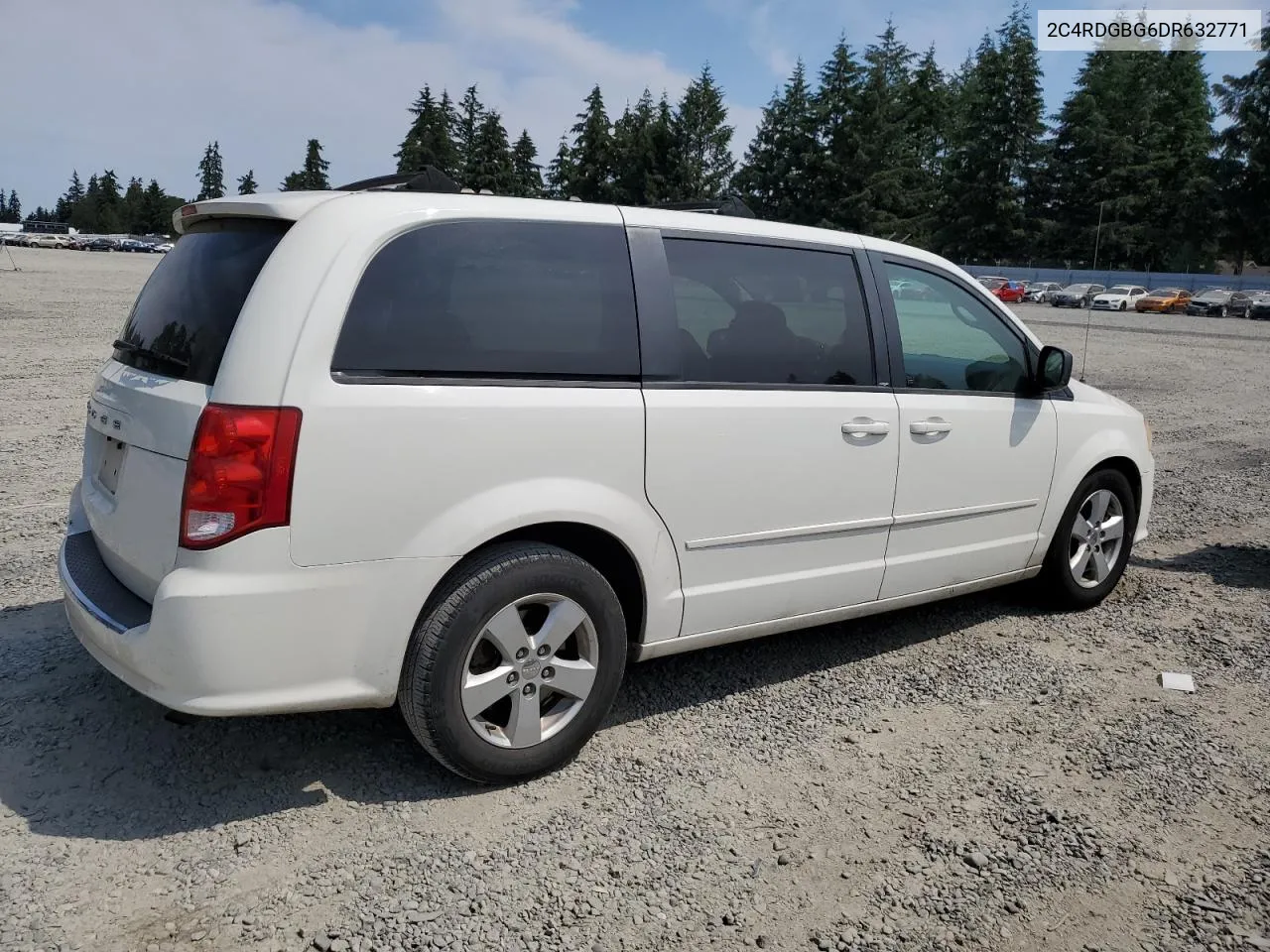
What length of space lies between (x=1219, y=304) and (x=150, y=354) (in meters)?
56.5

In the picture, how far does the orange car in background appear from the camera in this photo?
52.4m

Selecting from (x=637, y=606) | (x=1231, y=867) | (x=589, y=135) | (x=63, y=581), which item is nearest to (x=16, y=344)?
(x=63, y=581)

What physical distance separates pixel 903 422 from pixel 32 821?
3.35 metres

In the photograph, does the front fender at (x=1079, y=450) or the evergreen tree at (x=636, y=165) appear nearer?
the front fender at (x=1079, y=450)

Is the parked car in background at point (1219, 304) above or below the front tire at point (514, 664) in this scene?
above

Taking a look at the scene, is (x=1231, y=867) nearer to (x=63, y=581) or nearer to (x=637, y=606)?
(x=637, y=606)

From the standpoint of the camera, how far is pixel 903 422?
4289mm

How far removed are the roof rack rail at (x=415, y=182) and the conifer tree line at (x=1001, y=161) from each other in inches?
2818

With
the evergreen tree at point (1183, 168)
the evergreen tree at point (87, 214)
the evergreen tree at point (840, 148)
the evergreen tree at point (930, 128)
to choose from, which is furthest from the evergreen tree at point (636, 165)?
the evergreen tree at point (87, 214)

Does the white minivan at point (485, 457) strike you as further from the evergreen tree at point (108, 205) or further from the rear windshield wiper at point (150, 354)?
the evergreen tree at point (108, 205)

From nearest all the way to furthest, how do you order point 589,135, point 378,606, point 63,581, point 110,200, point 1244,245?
point 378,606, point 63,581, point 1244,245, point 589,135, point 110,200

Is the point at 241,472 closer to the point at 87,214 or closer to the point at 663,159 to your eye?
the point at 663,159

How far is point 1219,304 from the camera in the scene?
50.8 meters

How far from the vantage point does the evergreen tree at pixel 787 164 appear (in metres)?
78.2
